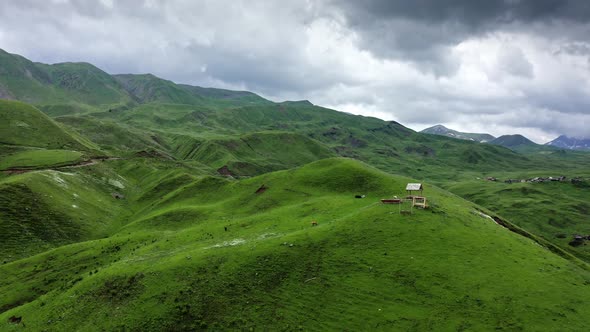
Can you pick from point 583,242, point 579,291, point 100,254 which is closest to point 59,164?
point 100,254

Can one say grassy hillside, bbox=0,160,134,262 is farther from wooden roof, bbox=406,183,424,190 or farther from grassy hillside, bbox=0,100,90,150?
wooden roof, bbox=406,183,424,190

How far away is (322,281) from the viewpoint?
3994 centimetres

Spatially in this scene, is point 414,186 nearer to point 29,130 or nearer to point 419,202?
point 419,202

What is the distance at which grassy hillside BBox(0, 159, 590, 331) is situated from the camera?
3441 cm

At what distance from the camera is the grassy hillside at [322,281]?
34406 millimetres

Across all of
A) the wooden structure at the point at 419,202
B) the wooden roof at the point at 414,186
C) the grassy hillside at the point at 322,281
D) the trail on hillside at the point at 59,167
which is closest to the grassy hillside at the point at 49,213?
the grassy hillside at the point at 322,281

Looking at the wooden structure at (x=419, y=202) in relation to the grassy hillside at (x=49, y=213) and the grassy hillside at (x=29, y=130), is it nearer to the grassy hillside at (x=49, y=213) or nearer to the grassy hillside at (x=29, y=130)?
the grassy hillside at (x=49, y=213)

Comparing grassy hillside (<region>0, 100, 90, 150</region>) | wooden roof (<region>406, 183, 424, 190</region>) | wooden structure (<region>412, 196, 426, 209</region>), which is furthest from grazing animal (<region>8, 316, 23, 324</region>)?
grassy hillside (<region>0, 100, 90, 150</region>)

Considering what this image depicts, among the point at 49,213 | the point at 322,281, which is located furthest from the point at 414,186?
the point at 49,213

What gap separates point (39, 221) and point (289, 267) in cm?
6988

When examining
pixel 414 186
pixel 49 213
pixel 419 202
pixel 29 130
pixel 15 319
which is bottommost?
A: pixel 15 319

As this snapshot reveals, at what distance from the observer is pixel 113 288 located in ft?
134

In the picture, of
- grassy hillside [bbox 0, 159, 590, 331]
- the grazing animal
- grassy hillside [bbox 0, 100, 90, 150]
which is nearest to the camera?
grassy hillside [bbox 0, 159, 590, 331]

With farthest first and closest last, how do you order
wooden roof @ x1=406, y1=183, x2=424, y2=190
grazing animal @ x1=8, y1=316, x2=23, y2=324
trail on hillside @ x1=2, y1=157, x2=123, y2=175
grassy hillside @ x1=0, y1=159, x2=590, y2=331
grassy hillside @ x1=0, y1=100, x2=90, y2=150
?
grassy hillside @ x1=0, y1=100, x2=90, y2=150
trail on hillside @ x1=2, y1=157, x2=123, y2=175
wooden roof @ x1=406, y1=183, x2=424, y2=190
grazing animal @ x1=8, y1=316, x2=23, y2=324
grassy hillside @ x1=0, y1=159, x2=590, y2=331
